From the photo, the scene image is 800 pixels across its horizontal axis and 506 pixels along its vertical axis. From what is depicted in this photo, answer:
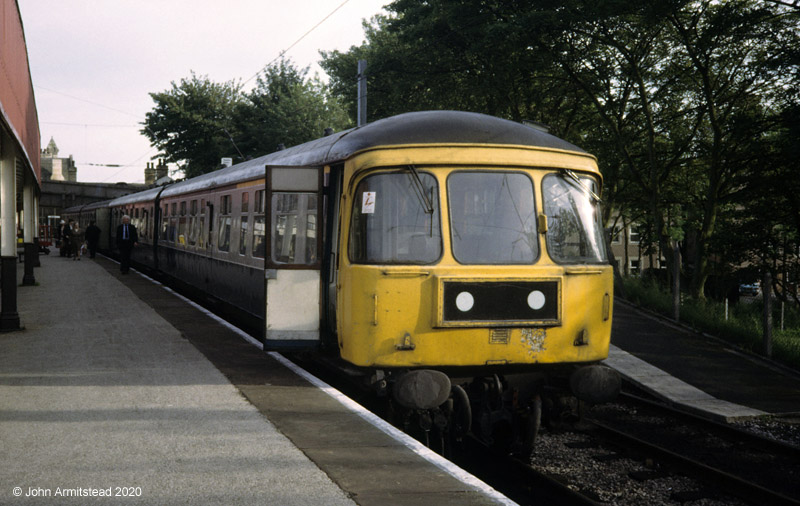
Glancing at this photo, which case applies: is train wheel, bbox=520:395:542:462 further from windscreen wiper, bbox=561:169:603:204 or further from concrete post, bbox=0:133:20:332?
concrete post, bbox=0:133:20:332

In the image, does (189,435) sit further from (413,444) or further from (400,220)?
(400,220)

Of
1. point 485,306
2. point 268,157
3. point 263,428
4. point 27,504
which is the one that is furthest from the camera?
point 268,157

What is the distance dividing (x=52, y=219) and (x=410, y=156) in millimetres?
80296

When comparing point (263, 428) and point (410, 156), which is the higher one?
point (410, 156)

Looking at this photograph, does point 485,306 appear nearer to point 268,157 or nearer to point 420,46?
point 268,157

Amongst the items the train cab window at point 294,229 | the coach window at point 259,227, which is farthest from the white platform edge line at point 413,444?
the coach window at point 259,227

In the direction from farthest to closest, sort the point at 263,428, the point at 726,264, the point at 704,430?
the point at 726,264, the point at 704,430, the point at 263,428

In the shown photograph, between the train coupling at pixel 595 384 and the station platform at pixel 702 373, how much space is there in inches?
103

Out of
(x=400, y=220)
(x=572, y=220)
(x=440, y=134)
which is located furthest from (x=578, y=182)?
(x=400, y=220)

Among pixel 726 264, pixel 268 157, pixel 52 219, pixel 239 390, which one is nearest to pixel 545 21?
pixel 726 264

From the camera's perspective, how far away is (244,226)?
1246 cm

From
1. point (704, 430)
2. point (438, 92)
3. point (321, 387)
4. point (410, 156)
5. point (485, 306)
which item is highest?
point (438, 92)

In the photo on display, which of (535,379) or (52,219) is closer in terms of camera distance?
(535,379)

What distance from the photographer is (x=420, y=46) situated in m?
27.2
